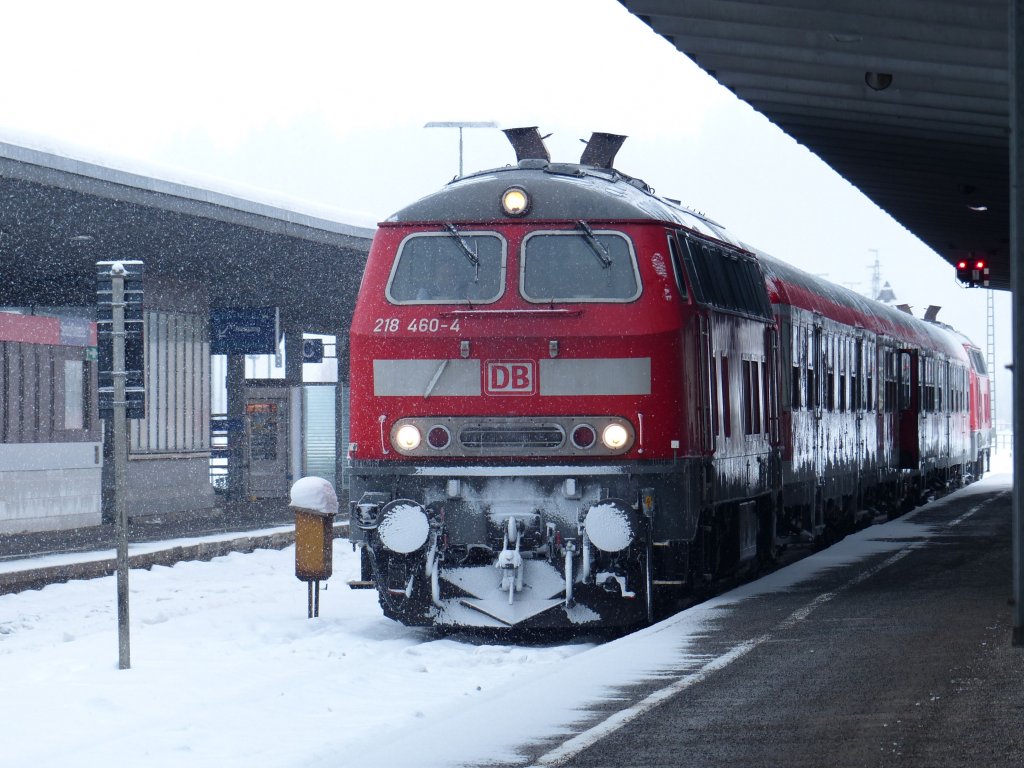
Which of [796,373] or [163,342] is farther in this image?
[163,342]

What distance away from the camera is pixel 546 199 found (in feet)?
40.6

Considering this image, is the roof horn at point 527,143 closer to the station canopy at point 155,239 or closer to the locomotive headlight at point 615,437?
the locomotive headlight at point 615,437

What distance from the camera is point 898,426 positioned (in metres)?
26.3

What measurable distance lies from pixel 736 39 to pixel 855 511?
8.69 m

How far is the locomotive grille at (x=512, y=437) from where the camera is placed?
1191cm

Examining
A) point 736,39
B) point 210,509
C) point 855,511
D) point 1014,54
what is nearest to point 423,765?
point 1014,54

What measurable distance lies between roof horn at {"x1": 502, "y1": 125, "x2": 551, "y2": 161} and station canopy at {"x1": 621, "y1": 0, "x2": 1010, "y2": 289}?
1.33m

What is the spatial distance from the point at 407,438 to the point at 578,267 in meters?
1.74

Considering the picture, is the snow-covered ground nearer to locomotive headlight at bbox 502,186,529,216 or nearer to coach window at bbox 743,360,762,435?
coach window at bbox 743,360,762,435

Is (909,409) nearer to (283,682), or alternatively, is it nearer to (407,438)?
(407,438)

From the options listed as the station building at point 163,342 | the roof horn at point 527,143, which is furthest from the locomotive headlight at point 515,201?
the station building at point 163,342

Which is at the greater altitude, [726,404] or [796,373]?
[796,373]

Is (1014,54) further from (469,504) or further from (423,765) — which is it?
(423,765)

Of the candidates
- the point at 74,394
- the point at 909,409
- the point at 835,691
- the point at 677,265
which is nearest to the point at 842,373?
the point at 909,409
